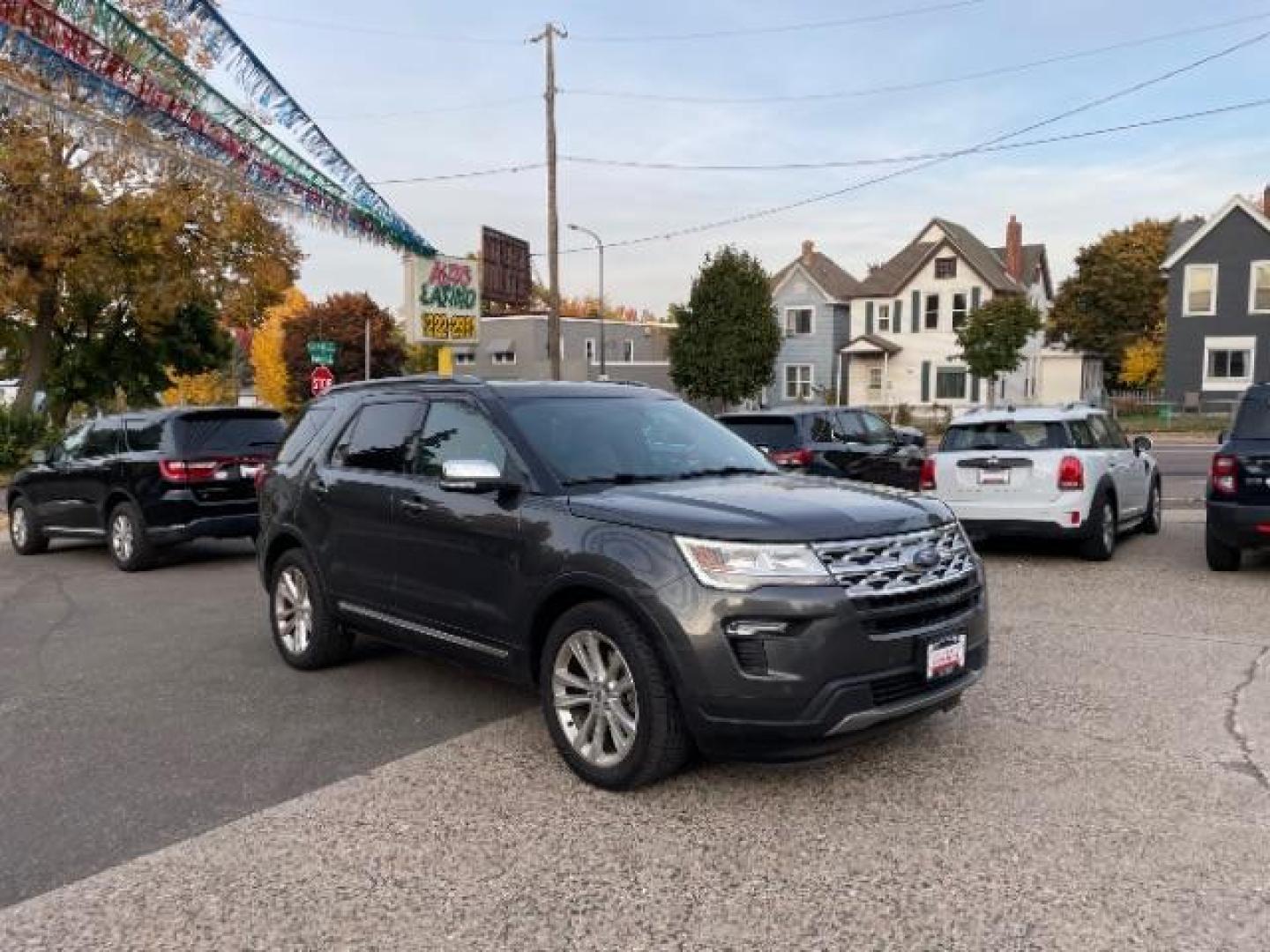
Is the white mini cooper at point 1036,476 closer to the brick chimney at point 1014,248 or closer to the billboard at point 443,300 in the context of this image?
the billboard at point 443,300

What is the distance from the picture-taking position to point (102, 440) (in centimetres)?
1162

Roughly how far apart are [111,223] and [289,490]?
22.2 m

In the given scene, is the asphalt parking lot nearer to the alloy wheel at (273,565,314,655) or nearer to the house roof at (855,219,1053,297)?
the alloy wheel at (273,565,314,655)

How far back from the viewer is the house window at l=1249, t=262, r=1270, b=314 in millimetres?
40719

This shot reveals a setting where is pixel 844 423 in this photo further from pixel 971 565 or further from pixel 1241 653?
pixel 971 565

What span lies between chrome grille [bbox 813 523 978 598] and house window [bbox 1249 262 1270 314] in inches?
1702

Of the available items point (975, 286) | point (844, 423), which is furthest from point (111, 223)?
point (975, 286)

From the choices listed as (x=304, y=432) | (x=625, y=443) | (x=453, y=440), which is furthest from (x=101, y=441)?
(x=625, y=443)

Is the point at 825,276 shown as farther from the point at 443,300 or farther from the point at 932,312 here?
the point at 443,300

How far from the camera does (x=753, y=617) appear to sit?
404 cm

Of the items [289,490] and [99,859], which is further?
[289,490]

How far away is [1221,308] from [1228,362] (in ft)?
7.05

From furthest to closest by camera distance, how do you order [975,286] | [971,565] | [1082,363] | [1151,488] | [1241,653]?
[1082,363]
[975,286]
[1151,488]
[1241,653]
[971,565]

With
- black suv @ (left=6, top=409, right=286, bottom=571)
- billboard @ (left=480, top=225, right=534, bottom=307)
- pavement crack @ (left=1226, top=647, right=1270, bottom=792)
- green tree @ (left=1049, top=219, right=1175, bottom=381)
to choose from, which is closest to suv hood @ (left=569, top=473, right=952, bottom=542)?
pavement crack @ (left=1226, top=647, right=1270, bottom=792)
